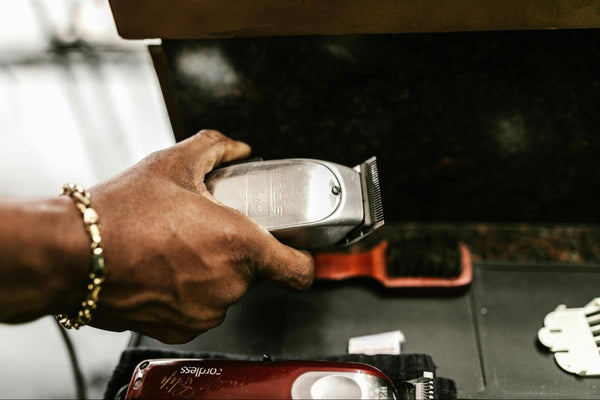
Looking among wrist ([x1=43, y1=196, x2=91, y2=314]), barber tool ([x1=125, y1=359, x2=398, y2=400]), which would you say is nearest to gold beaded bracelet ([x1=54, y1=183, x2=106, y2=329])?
wrist ([x1=43, y1=196, x2=91, y2=314])

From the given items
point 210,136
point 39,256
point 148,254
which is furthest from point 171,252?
point 210,136

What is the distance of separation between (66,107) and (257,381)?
141cm

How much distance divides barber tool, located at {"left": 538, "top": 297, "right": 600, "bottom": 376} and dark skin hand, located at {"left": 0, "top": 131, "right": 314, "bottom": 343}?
1.49 feet

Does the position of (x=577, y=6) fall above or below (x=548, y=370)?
above

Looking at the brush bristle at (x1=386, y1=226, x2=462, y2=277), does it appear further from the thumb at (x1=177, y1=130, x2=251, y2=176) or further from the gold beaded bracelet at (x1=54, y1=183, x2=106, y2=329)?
the gold beaded bracelet at (x1=54, y1=183, x2=106, y2=329)

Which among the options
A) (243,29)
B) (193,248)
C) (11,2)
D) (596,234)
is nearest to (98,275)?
(193,248)

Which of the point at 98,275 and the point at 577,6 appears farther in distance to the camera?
the point at 577,6

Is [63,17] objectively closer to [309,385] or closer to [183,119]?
[183,119]

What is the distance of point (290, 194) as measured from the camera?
67 centimetres

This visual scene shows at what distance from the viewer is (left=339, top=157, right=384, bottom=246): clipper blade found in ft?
2.22

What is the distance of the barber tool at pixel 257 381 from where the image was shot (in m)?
0.59

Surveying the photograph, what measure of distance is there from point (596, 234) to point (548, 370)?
34 centimetres

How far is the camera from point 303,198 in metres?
0.66

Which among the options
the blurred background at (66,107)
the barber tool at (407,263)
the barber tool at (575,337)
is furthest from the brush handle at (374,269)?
the blurred background at (66,107)
